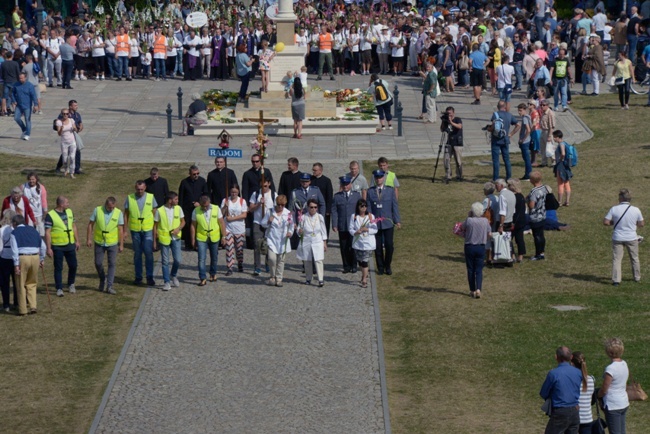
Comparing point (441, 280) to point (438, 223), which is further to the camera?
point (438, 223)

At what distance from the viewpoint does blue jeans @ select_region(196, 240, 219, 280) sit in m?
22.3

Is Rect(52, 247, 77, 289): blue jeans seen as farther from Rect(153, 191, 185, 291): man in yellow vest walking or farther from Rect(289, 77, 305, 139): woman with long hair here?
Rect(289, 77, 305, 139): woman with long hair

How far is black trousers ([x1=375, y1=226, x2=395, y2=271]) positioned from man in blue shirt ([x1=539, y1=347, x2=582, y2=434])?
26.6ft

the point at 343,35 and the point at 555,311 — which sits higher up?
the point at 343,35

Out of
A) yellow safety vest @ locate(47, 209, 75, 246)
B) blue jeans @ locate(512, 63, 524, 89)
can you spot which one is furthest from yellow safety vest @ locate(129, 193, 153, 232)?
blue jeans @ locate(512, 63, 524, 89)

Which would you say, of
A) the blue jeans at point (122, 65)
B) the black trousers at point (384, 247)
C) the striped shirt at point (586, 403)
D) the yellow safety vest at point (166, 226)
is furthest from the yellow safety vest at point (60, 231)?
the blue jeans at point (122, 65)

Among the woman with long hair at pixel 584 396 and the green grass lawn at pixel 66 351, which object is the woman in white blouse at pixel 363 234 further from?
the woman with long hair at pixel 584 396

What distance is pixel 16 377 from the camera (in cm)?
1833

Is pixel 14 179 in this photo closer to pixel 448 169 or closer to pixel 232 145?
pixel 232 145

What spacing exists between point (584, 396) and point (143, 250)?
9.44m

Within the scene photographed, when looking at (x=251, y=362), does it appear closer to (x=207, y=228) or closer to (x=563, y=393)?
(x=207, y=228)

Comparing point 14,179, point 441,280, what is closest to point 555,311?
point 441,280

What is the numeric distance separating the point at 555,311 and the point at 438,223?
577cm

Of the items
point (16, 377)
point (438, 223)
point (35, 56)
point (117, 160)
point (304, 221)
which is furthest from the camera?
point (35, 56)
